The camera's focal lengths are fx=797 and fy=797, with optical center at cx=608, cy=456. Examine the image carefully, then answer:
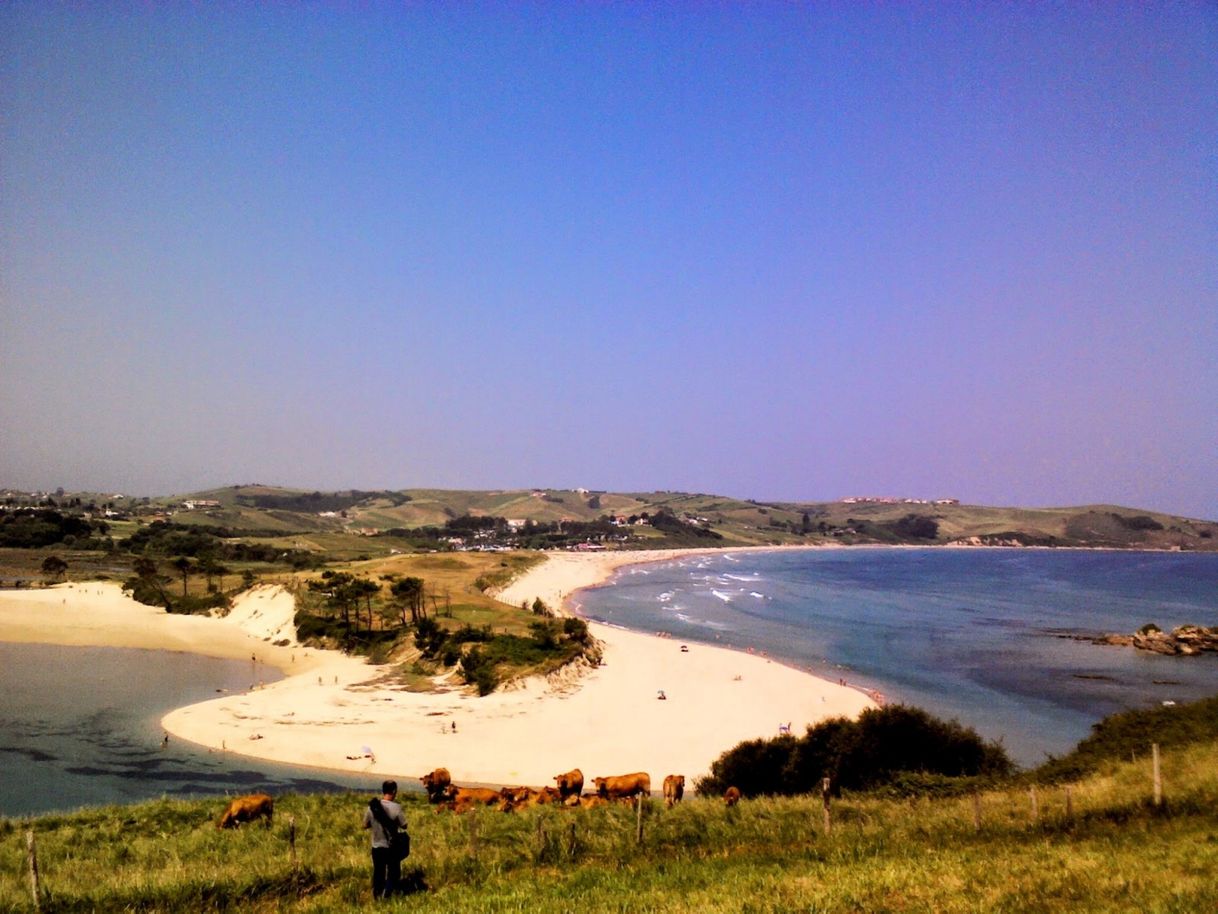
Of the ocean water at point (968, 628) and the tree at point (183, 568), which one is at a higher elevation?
the tree at point (183, 568)

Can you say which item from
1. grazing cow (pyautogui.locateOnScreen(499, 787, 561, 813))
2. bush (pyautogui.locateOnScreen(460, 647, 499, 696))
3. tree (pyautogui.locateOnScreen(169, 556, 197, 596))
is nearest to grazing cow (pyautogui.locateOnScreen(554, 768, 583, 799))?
grazing cow (pyautogui.locateOnScreen(499, 787, 561, 813))

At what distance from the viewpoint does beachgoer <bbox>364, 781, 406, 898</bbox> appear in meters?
11.1

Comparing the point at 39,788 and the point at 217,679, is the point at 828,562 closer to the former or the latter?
the point at 217,679

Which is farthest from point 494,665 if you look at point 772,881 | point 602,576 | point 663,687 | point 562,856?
point 602,576

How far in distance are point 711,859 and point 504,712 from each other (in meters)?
31.5

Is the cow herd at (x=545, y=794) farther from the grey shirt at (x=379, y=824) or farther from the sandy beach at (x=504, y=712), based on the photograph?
the grey shirt at (x=379, y=824)

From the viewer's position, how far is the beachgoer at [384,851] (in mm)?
11075

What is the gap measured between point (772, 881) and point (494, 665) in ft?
134

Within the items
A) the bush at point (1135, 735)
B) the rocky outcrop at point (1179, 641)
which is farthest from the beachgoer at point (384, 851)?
the rocky outcrop at point (1179, 641)

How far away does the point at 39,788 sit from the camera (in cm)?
2906

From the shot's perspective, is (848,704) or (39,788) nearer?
(39,788)

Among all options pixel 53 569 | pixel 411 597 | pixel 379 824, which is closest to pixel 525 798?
pixel 379 824

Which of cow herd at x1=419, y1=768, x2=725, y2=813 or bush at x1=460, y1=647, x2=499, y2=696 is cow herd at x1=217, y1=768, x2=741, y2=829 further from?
bush at x1=460, y1=647, x2=499, y2=696

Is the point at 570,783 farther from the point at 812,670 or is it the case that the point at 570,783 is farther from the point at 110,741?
the point at 812,670
